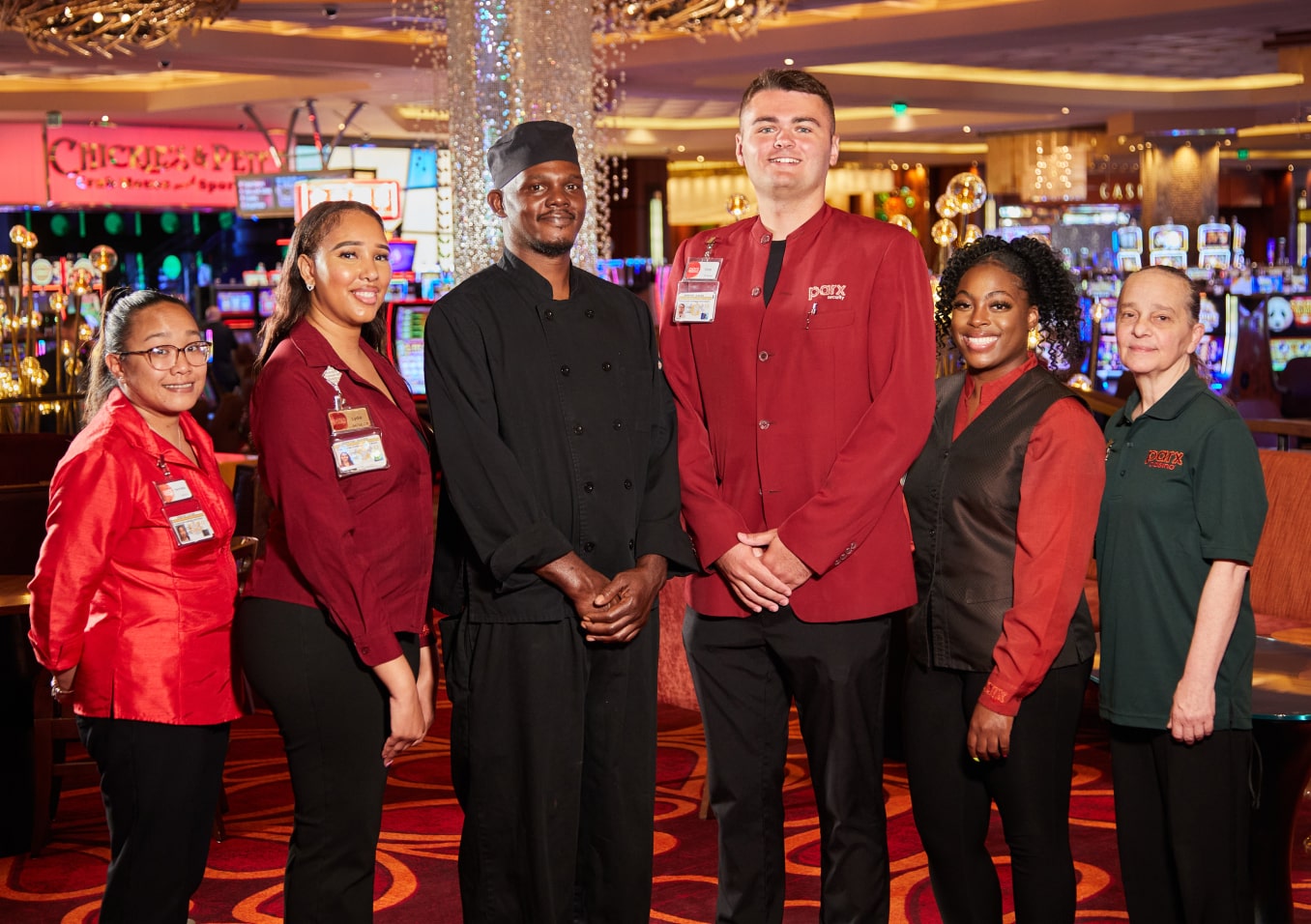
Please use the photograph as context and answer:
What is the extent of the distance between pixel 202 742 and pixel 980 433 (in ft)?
4.75

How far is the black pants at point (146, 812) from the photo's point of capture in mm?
2457

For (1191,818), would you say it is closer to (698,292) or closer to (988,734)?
(988,734)

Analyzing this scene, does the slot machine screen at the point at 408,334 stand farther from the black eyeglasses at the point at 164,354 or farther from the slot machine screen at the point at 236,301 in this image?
the slot machine screen at the point at 236,301

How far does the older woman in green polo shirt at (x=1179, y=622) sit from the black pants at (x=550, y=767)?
0.83 meters

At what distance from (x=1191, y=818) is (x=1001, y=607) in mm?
483

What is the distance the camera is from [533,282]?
245 cm

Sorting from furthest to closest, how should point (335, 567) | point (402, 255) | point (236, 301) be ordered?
point (236, 301) → point (402, 255) → point (335, 567)

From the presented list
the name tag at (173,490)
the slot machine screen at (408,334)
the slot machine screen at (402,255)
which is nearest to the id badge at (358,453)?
the name tag at (173,490)

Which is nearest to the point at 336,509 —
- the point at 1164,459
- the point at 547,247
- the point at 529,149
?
the point at 547,247

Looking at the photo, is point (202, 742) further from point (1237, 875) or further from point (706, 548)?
point (1237, 875)

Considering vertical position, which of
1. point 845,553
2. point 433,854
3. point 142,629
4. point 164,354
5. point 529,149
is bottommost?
point 433,854

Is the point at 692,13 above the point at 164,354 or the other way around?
above

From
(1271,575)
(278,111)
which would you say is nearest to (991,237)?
(1271,575)

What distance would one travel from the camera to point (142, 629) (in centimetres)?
249
